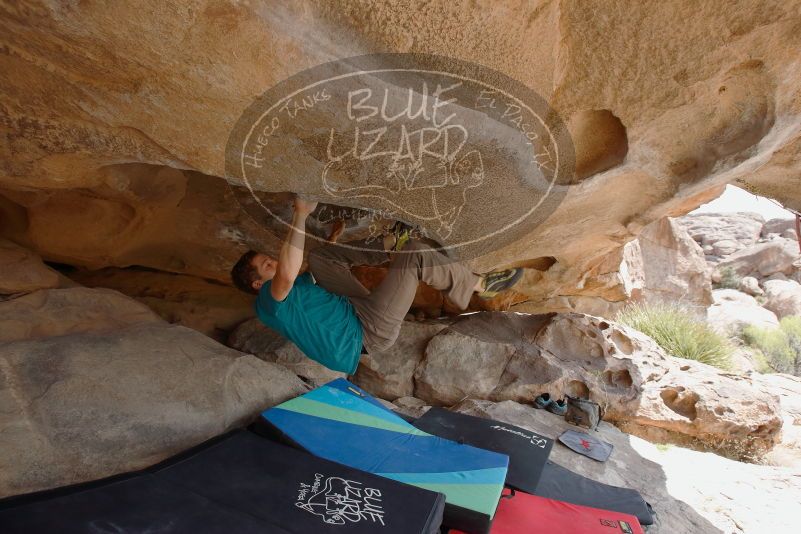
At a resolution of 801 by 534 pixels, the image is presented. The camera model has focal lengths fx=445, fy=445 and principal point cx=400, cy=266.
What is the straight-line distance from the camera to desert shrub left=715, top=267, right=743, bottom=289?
15.8 metres

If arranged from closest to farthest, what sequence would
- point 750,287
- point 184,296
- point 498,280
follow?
point 498,280 < point 184,296 < point 750,287

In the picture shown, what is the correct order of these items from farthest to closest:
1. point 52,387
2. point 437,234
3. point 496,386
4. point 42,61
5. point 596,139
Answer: point 496,386
point 437,234
point 596,139
point 52,387
point 42,61

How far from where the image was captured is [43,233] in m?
3.23

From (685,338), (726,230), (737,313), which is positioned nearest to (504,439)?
(685,338)

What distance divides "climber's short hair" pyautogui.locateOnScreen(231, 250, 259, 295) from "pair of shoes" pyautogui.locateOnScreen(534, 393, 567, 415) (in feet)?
8.82

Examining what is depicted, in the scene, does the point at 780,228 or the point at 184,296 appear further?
the point at 780,228

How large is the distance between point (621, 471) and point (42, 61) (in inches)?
163

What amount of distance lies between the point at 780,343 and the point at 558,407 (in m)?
8.94

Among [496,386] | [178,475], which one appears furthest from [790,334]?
[178,475]

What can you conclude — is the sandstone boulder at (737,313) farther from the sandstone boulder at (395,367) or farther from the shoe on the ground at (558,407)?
the sandstone boulder at (395,367)

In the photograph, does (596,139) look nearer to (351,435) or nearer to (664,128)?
(664,128)

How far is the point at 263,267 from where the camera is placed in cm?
296

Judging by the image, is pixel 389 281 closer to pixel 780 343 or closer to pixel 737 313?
pixel 780 343

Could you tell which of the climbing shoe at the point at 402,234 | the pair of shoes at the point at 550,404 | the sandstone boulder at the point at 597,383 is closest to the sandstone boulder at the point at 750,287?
the sandstone boulder at the point at 597,383
